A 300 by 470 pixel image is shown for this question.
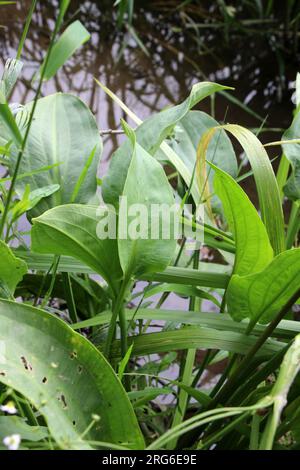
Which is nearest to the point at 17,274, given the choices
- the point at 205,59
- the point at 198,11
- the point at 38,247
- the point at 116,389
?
the point at 38,247

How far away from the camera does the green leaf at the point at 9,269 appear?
21.3 inches

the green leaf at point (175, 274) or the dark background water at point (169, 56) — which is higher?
the dark background water at point (169, 56)

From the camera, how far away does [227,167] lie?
80 cm

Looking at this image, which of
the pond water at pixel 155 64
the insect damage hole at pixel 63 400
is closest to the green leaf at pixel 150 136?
the insect damage hole at pixel 63 400

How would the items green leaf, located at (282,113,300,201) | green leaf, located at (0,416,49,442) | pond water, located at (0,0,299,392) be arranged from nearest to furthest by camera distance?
green leaf, located at (0,416,49,442) < green leaf, located at (282,113,300,201) < pond water, located at (0,0,299,392)

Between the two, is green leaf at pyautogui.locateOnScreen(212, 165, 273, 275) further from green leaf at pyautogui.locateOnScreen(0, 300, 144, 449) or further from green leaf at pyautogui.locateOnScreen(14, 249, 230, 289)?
green leaf at pyautogui.locateOnScreen(0, 300, 144, 449)

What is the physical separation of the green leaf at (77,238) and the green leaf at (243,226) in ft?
0.36

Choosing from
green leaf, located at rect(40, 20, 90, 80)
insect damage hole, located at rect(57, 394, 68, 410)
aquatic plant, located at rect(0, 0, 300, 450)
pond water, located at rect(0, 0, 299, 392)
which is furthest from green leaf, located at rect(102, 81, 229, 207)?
pond water, located at rect(0, 0, 299, 392)

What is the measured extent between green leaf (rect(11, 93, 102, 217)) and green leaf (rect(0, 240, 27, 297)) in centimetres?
12

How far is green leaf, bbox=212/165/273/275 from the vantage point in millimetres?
593

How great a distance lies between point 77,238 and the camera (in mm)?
574

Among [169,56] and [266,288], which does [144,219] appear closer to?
[266,288]

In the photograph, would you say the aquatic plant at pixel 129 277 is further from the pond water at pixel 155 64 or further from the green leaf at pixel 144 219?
the pond water at pixel 155 64

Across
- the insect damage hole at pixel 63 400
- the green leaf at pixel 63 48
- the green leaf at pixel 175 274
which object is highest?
the green leaf at pixel 63 48
